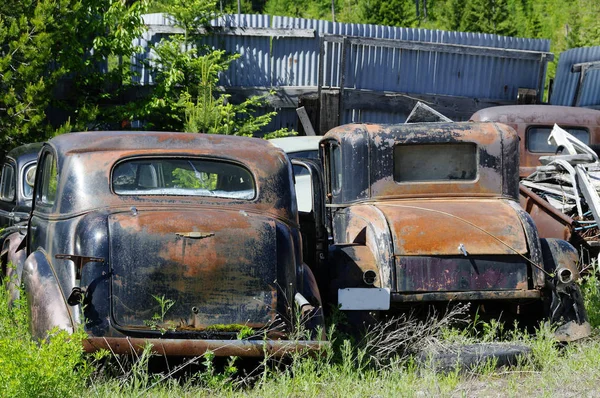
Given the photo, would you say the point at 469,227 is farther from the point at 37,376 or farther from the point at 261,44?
the point at 261,44

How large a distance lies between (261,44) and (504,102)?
5226mm

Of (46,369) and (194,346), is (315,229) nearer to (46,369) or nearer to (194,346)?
(194,346)

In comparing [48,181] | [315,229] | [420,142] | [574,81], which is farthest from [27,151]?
[574,81]

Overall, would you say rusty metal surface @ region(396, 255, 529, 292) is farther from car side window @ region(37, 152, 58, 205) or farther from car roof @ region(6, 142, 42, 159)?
car roof @ region(6, 142, 42, 159)

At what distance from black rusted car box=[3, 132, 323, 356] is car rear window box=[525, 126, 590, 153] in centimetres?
692

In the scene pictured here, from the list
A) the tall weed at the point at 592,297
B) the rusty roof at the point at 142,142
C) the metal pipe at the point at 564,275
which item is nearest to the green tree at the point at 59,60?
the rusty roof at the point at 142,142

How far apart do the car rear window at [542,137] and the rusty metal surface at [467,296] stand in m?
5.95

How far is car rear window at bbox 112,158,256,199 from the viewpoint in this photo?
5.90m

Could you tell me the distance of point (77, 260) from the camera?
5184 mm

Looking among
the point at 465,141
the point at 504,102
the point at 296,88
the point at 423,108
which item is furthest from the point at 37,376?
the point at 504,102

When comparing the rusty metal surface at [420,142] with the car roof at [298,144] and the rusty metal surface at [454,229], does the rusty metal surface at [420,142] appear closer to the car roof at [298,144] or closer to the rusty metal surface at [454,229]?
the rusty metal surface at [454,229]

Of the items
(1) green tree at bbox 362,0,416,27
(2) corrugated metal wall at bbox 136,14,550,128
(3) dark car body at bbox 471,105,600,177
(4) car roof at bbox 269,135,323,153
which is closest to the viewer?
(4) car roof at bbox 269,135,323,153

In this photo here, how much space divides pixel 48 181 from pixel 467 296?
11.0ft

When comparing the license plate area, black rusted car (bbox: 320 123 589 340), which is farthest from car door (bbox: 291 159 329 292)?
the license plate area
